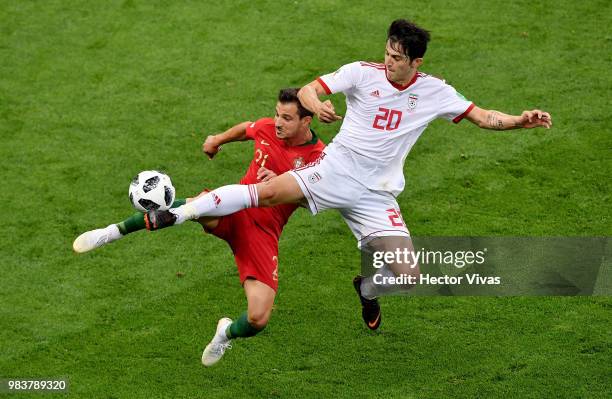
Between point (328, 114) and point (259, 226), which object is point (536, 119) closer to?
point (328, 114)

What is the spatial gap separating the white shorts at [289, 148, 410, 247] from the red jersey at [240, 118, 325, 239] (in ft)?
1.04

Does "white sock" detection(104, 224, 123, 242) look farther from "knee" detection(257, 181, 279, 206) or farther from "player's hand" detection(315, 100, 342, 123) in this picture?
"player's hand" detection(315, 100, 342, 123)

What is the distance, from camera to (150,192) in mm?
9000

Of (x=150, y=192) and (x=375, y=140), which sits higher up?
(x=375, y=140)

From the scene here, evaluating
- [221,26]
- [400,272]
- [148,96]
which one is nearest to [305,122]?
[400,272]

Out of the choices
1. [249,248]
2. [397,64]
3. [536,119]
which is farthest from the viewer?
[249,248]

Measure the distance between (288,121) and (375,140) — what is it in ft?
2.48

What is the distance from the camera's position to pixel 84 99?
14.6 m

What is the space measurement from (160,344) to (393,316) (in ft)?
7.37

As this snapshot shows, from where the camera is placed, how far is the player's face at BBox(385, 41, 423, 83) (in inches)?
370

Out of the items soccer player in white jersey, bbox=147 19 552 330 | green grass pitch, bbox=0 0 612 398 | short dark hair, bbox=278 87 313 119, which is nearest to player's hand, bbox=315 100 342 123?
soccer player in white jersey, bbox=147 19 552 330

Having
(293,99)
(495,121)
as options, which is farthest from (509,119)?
(293,99)

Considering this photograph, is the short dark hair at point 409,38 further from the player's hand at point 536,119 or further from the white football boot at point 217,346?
the white football boot at point 217,346

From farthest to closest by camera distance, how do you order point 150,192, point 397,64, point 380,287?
point 380,287 < point 397,64 < point 150,192
